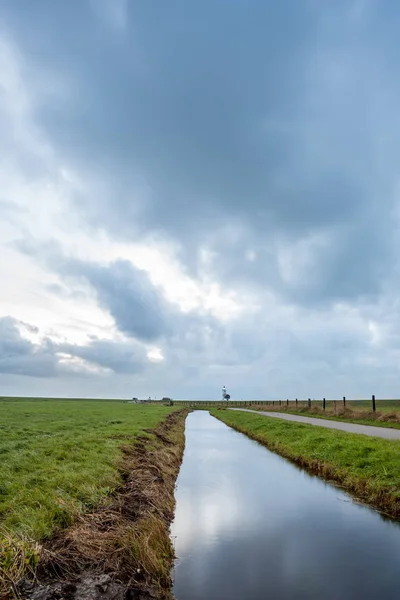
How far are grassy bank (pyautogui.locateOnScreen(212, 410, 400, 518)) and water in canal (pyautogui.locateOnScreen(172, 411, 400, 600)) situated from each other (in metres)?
0.79

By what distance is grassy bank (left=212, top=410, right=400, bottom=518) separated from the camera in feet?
53.0

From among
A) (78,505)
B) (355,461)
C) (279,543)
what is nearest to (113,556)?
(78,505)

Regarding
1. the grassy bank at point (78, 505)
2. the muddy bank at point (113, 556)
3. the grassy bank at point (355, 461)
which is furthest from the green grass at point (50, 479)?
the grassy bank at point (355, 461)

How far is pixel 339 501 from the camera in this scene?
659 inches

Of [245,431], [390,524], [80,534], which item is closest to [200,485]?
[390,524]

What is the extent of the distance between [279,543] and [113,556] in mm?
5792

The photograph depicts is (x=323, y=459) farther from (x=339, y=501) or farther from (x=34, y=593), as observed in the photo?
(x=34, y=593)

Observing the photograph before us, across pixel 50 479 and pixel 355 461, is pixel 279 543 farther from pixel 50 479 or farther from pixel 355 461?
pixel 355 461

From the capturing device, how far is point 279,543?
40.7 ft

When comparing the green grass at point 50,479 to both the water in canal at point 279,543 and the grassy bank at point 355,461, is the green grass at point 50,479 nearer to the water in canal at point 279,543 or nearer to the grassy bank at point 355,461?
the water in canal at point 279,543

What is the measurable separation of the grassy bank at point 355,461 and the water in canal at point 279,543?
0.79m

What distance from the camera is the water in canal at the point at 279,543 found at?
9.64 m

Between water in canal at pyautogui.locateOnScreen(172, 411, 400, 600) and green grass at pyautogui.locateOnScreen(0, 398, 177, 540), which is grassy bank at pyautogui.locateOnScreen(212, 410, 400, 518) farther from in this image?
green grass at pyautogui.locateOnScreen(0, 398, 177, 540)

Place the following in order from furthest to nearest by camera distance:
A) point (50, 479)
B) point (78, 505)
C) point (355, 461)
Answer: point (355, 461) < point (50, 479) < point (78, 505)
